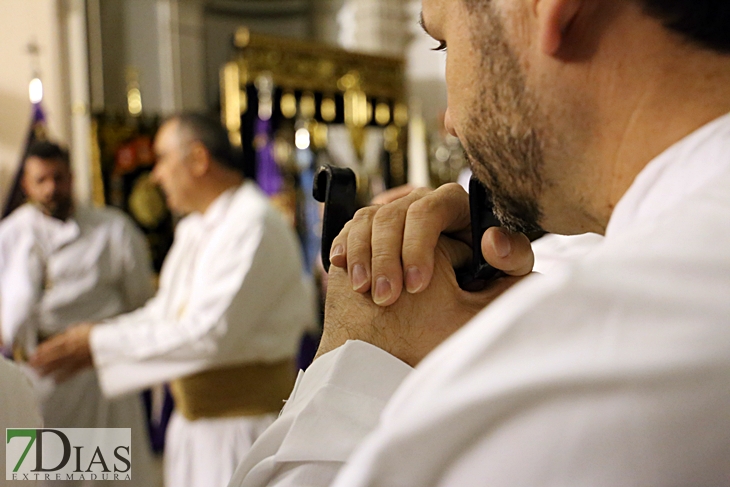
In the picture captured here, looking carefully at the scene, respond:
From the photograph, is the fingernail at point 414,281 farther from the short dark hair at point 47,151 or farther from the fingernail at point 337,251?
the short dark hair at point 47,151

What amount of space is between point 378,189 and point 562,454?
5284 millimetres

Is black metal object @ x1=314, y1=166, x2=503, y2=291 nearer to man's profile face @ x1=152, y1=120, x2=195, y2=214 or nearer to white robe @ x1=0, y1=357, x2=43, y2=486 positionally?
white robe @ x1=0, y1=357, x2=43, y2=486

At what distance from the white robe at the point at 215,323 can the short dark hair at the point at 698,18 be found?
185cm

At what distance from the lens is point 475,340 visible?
37 cm

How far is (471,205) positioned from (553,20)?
0.25m

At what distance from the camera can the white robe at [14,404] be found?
29.5 inches

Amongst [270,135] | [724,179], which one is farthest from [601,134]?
[270,135]

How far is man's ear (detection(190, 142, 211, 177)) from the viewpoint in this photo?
255 cm

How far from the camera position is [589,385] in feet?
1.14

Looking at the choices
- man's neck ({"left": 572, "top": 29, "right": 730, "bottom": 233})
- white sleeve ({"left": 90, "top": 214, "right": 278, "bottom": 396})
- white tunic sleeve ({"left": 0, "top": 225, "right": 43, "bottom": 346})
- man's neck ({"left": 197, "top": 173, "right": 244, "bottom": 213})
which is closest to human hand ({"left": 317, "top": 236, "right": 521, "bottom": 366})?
man's neck ({"left": 572, "top": 29, "right": 730, "bottom": 233})

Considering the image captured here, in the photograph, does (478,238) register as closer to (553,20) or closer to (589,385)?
(553,20)

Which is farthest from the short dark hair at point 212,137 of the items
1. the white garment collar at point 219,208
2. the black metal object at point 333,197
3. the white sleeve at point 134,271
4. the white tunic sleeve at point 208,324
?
the black metal object at point 333,197

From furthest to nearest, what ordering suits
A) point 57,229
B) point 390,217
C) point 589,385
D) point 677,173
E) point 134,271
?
point 134,271
point 57,229
point 390,217
point 677,173
point 589,385

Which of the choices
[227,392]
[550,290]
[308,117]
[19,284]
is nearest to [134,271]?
[19,284]
